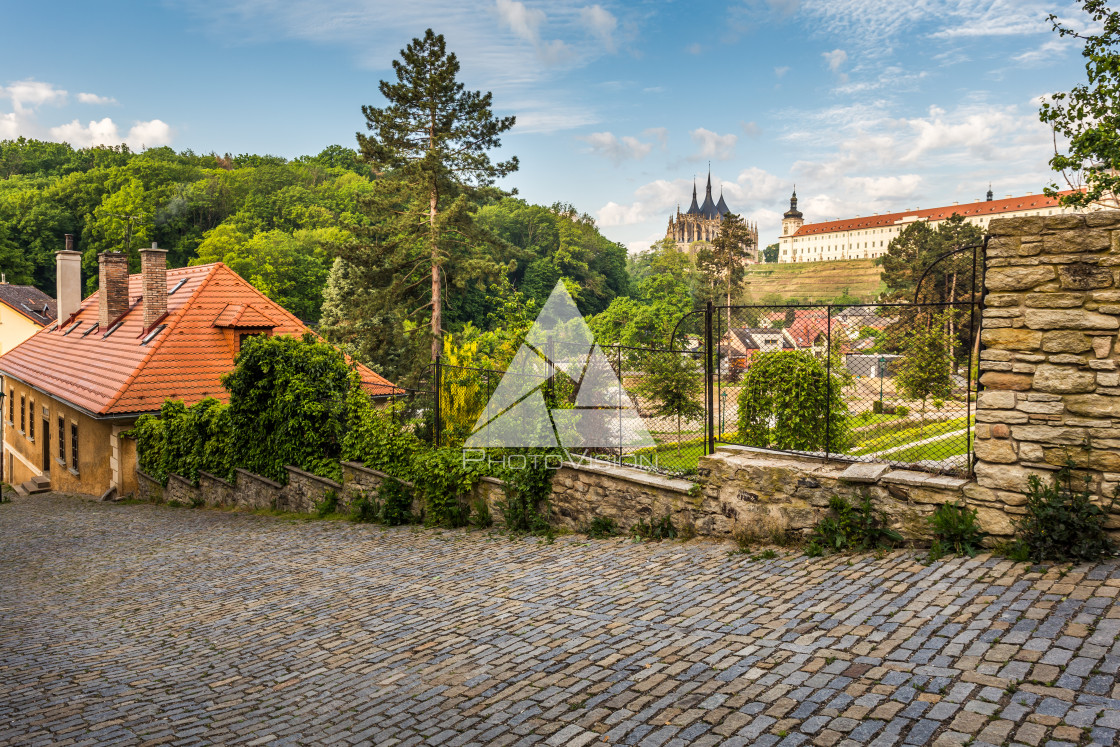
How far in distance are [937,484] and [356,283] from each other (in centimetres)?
2711

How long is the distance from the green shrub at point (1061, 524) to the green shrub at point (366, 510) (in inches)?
368

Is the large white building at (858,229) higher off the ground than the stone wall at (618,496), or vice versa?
the large white building at (858,229)

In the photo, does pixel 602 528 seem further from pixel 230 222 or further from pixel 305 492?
pixel 230 222

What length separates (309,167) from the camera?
79312 mm

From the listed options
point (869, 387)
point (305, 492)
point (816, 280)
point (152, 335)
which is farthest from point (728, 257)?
point (816, 280)

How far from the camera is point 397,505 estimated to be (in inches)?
470

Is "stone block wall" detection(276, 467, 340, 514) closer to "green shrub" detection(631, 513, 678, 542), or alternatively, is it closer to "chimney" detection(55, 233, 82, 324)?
"green shrub" detection(631, 513, 678, 542)

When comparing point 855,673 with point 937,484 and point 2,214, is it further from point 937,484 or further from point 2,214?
point 2,214

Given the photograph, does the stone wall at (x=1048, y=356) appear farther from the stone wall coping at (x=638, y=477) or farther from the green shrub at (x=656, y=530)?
the green shrub at (x=656, y=530)

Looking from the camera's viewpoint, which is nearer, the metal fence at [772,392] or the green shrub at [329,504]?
the metal fence at [772,392]

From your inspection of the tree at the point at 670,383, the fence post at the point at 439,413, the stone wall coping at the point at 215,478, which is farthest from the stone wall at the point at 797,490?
the stone wall coping at the point at 215,478

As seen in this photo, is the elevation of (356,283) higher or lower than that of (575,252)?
lower

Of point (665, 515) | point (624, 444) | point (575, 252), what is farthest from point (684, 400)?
point (575, 252)

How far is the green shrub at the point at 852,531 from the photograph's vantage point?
678 cm
